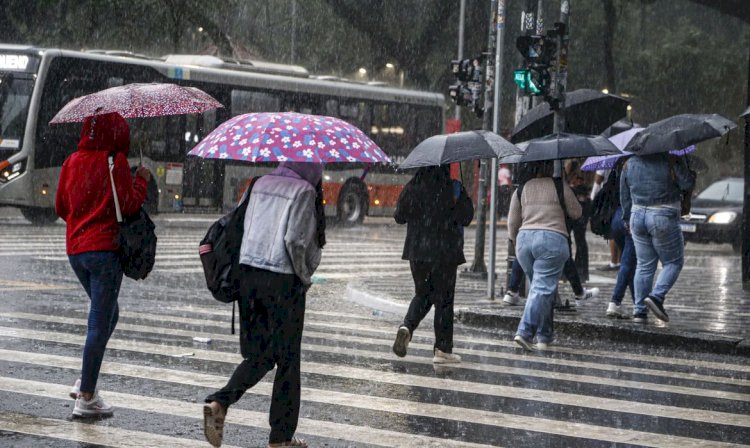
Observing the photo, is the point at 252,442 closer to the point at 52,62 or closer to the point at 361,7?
the point at 52,62

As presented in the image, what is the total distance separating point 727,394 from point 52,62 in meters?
18.4

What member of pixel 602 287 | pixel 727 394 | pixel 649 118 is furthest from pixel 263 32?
pixel 727 394

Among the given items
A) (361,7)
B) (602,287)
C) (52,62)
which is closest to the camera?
(602,287)

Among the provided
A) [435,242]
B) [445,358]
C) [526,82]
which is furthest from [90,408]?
[526,82]

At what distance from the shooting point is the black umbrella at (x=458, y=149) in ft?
29.8

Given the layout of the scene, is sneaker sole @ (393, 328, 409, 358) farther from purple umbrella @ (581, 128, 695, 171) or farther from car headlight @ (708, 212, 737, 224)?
car headlight @ (708, 212, 737, 224)

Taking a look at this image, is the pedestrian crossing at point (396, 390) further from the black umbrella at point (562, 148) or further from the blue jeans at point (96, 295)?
the black umbrella at point (562, 148)

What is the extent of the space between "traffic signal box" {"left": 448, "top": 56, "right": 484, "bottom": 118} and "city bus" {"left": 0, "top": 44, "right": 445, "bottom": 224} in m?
5.19

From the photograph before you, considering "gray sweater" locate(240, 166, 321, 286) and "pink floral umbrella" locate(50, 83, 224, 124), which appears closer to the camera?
"gray sweater" locate(240, 166, 321, 286)

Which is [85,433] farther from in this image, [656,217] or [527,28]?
[527,28]

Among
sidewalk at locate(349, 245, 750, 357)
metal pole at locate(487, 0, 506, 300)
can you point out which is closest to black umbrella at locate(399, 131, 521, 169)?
sidewalk at locate(349, 245, 750, 357)

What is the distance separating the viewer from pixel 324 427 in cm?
692

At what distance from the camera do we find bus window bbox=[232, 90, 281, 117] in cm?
2752

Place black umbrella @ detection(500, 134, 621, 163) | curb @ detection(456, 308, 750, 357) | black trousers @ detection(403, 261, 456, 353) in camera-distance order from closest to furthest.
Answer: black trousers @ detection(403, 261, 456, 353) → black umbrella @ detection(500, 134, 621, 163) → curb @ detection(456, 308, 750, 357)
